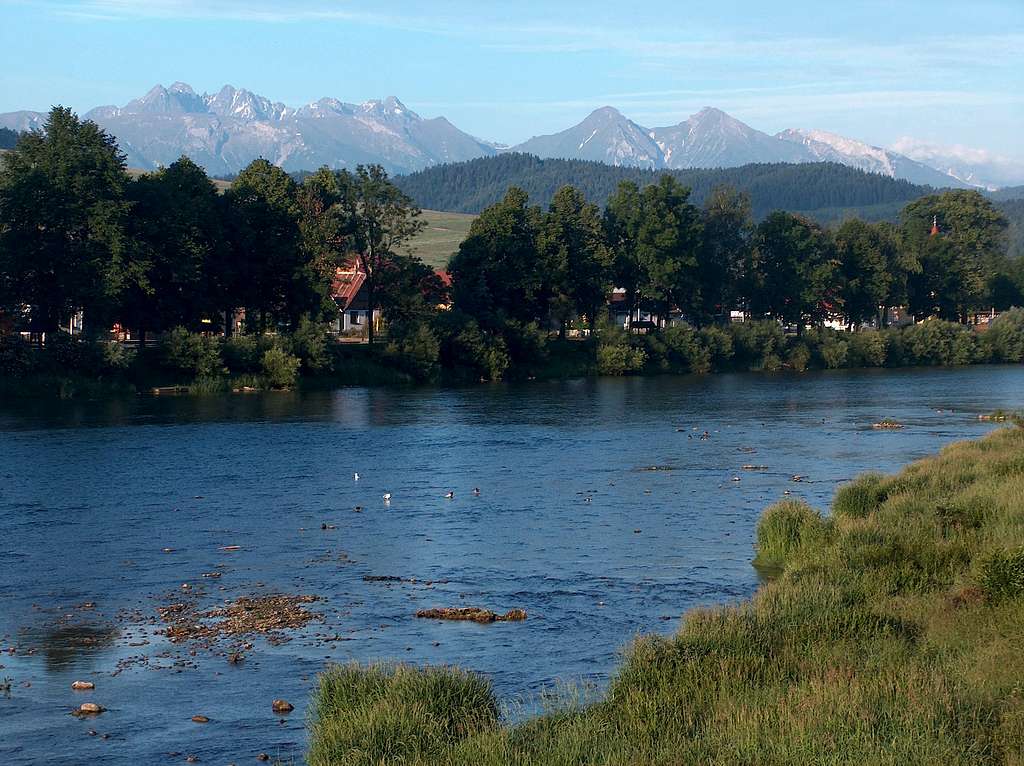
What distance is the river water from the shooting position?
18.6m

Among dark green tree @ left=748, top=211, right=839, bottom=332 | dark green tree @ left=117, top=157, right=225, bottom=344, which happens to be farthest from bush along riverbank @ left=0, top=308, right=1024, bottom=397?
dark green tree @ left=748, top=211, right=839, bottom=332

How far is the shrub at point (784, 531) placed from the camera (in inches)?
1060

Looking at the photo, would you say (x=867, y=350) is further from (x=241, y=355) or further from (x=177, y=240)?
(x=177, y=240)

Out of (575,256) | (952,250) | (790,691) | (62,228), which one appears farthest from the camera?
(952,250)

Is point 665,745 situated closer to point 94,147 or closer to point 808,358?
point 94,147

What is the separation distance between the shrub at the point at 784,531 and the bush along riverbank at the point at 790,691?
13.6 ft

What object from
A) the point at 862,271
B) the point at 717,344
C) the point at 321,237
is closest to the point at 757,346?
the point at 717,344

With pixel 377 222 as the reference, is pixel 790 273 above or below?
below

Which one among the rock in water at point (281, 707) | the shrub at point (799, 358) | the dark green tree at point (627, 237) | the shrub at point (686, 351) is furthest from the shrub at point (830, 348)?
the rock in water at point (281, 707)

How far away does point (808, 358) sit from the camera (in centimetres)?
10750

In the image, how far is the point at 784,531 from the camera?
27.4 meters

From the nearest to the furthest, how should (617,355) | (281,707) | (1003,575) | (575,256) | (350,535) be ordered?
(281,707) < (1003,575) < (350,535) < (617,355) < (575,256)

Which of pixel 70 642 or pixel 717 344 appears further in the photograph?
pixel 717 344

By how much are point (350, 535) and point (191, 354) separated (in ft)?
150
